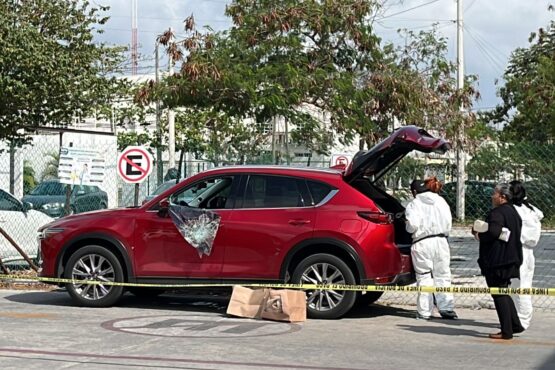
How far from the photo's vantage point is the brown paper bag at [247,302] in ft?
38.5

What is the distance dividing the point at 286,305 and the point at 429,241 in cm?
182

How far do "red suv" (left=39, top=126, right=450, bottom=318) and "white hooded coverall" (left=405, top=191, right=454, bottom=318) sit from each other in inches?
9.1

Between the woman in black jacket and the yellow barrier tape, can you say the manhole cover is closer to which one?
the yellow barrier tape

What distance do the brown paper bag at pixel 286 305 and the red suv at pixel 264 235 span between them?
0.91ft

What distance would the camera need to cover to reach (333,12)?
55.4 ft

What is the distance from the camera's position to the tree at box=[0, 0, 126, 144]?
15414mm

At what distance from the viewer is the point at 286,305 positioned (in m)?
11.4

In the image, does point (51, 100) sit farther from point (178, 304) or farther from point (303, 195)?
point (303, 195)

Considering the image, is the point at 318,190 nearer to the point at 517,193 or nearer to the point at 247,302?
the point at 247,302

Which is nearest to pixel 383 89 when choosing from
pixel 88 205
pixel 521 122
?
pixel 88 205

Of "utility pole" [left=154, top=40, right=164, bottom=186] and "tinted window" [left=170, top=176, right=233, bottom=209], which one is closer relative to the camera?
"tinted window" [left=170, top=176, right=233, bottom=209]

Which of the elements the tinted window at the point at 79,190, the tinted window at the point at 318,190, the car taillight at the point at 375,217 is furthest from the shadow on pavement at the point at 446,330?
the tinted window at the point at 79,190

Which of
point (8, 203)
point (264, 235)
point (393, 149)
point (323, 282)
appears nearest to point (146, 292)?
point (264, 235)

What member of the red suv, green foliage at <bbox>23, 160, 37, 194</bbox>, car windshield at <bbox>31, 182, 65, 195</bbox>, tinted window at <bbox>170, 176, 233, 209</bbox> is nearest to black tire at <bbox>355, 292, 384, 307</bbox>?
the red suv
